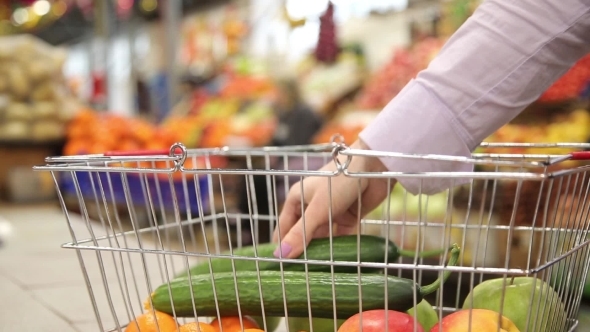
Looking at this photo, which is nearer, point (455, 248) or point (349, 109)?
point (455, 248)

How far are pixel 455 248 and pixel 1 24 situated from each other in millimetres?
14779

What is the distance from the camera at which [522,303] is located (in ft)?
2.20

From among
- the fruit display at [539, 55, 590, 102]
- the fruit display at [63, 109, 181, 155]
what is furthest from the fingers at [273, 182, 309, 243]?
the fruit display at [63, 109, 181, 155]

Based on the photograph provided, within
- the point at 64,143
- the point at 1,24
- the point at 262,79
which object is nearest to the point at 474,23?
the point at 64,143

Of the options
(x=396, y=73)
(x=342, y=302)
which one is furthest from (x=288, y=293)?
(x=396, y=73)

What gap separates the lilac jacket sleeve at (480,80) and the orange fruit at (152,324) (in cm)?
32

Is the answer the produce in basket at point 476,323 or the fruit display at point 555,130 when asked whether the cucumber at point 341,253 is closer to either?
the produce in basket at point 476,323

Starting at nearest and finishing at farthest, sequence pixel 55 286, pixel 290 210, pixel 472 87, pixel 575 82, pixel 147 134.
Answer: pixel 472 87 → pixel 290 210 → pixel 55 286 → pixel 575 82 → pixel 147 134

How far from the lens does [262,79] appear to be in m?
6.02

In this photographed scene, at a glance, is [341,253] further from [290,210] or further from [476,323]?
[476,323]

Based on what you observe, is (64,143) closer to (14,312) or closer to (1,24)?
(14,312)

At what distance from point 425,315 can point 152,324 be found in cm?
33

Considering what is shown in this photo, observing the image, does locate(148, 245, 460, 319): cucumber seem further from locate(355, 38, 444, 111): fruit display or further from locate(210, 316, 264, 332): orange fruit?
locate(355, 38, 444, 111): fruit display

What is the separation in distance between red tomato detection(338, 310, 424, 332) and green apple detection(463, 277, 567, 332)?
71 millimetres
